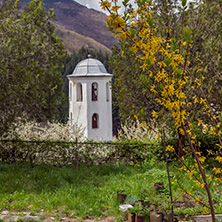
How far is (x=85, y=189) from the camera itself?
639 centimetres

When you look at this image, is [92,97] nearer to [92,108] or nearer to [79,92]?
[92,108]

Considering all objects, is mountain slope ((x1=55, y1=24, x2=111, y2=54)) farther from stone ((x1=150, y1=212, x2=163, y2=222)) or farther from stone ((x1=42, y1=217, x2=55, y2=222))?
stone ((x1=150, y1=212, x2=163, y2=222))

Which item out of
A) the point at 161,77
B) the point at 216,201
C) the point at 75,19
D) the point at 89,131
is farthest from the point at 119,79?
the point at 75,19

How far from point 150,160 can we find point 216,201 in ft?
9.38

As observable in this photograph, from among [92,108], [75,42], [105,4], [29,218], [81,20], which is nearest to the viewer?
[105,4]

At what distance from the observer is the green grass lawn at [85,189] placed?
5.37m

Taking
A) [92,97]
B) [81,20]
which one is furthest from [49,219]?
[81,20]

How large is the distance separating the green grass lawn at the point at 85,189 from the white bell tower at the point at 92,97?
14.1 m

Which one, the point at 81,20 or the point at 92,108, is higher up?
the point at 81,20

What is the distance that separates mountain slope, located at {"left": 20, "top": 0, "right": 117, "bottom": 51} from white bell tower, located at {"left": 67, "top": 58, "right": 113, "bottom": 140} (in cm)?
6907

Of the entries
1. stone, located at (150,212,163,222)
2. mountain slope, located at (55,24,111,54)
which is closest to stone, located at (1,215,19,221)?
stone, located at (150,212,163,222)

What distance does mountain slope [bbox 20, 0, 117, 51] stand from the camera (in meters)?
98.7

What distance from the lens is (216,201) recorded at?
218 inches

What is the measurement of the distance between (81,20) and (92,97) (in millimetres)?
93396
